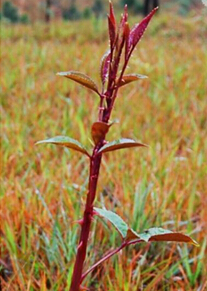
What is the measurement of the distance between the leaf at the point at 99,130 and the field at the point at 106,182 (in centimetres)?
37

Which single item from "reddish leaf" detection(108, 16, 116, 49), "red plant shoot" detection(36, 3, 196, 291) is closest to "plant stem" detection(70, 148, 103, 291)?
"red plant shoot" detection(36, 3, 196, 291)

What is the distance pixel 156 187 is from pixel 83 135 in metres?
0.50

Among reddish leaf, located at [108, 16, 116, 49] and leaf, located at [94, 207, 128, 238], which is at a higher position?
reddish leaf, located at [108, 16, 116, 49]

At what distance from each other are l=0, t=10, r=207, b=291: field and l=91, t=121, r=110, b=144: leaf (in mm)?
366

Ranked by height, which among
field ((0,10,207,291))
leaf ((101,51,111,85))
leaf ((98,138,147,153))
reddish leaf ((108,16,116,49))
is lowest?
field ((0,10,207,291))

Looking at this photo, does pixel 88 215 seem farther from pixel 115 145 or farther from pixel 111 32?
pixel 111 32

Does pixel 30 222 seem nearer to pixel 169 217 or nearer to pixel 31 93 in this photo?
pixel 169 217

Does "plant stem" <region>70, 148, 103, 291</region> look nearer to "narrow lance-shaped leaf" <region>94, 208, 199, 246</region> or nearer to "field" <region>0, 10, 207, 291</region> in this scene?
"narrow lance-shaped leaf" <region>94, 208, 199, 246</region>

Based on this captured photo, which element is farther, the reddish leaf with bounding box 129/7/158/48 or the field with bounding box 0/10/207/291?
the field with bounding box 0/10/207/291

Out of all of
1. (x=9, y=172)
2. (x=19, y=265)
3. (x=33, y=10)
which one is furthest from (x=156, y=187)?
(x=33, y=10)

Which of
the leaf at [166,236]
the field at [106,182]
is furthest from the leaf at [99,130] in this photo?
the field at [106,182]

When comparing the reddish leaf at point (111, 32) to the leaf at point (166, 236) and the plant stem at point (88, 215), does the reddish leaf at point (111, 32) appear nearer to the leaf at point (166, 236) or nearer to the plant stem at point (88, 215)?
the plant stem at point (88, 215)

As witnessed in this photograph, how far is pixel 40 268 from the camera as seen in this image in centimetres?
105

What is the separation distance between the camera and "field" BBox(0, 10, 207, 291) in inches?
41.6
